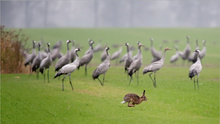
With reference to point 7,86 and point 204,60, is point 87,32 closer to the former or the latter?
point 204,60

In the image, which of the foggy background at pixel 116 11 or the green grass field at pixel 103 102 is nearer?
the green grass field at pixel 103 102

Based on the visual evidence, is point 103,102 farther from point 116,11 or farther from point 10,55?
point 116,11

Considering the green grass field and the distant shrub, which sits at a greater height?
the distant shrub

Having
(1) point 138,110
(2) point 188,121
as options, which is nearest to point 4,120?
(1) point 138,110

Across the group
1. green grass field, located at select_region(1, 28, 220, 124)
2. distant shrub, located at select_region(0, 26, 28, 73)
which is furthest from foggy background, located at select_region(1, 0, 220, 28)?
green grass field, located at select_region(1, 28, 220, 124)

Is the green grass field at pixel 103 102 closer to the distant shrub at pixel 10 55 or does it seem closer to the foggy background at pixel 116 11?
the distant shrub at pixel 10 55

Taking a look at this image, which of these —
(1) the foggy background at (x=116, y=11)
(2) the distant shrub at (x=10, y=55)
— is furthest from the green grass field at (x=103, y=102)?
(1) the foggy background at (x=116, y=11)

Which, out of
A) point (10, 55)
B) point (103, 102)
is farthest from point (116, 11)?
point (103, 102)

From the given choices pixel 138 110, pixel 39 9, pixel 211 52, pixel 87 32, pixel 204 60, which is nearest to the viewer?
pixel 138 110

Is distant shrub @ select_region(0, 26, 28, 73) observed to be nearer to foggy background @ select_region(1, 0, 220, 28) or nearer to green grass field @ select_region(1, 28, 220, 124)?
green grass field @ select_region(1, 28, 220, 124)

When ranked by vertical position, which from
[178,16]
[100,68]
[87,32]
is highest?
[178,16]

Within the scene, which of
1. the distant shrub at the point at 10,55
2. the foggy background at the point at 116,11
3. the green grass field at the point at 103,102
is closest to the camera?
the green grass field at the point at 103,102

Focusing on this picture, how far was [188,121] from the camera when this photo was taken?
13.8 metres

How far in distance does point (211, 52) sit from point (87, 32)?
21.5 m
